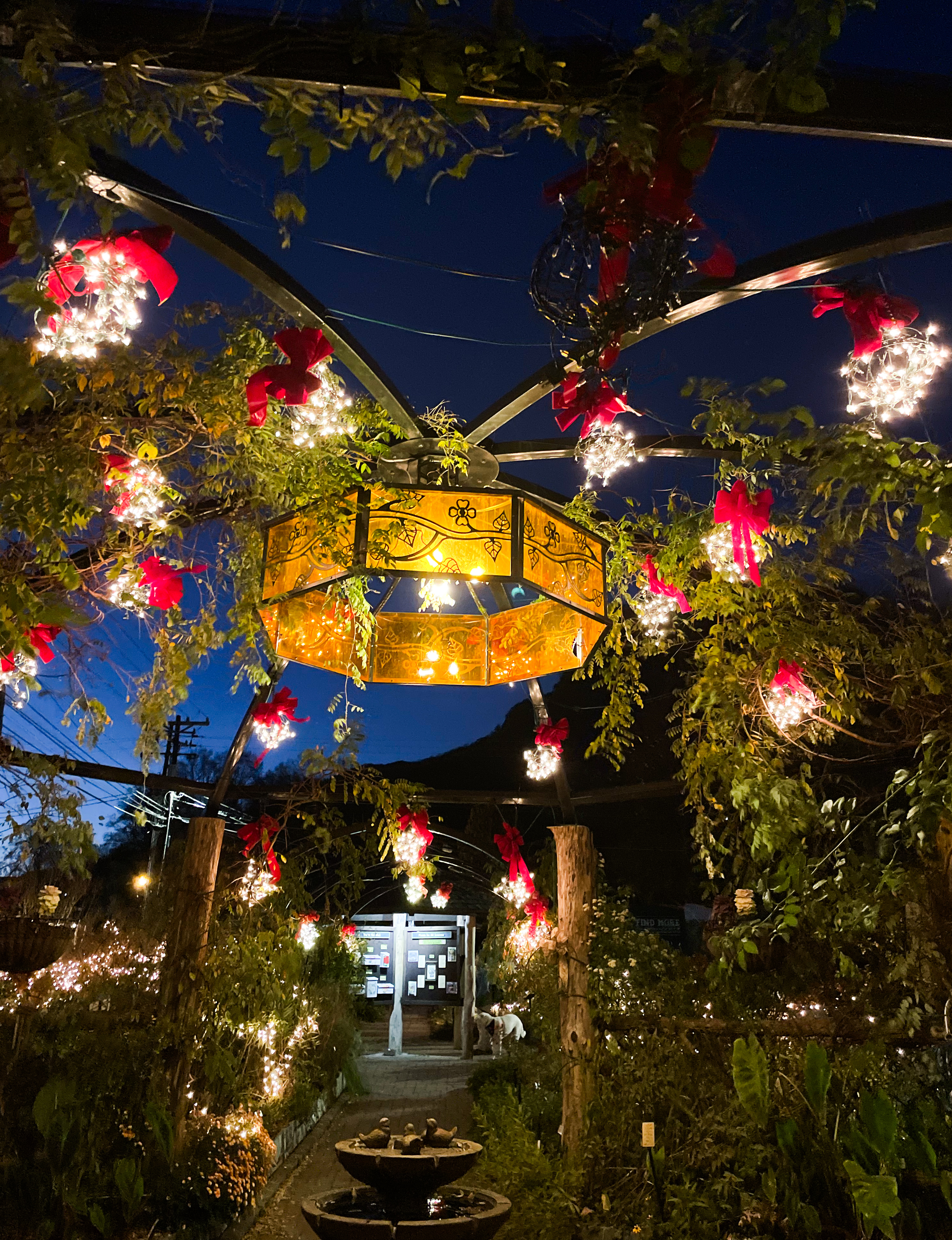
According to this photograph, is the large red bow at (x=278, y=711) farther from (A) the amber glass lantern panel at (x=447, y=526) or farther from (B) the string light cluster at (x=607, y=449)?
(B) the string light cluster at (x=607, y=449)

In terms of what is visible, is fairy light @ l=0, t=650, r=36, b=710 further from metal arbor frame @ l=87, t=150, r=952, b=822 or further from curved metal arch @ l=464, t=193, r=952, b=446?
curved metal arch @ l=464, t=193, r=952, b=446

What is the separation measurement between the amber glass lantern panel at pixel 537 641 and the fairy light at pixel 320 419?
1.94 m

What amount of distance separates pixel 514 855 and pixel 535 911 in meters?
0.53

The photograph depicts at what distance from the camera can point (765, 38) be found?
190cm

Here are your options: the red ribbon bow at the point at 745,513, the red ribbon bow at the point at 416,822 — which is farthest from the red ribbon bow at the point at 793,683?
the red ribbon bow at the point at 416,822

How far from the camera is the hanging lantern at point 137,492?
366cm

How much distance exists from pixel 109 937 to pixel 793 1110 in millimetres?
7448

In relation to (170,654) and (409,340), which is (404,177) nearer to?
Answer: (409,340)

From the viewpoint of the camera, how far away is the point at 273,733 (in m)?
6.21

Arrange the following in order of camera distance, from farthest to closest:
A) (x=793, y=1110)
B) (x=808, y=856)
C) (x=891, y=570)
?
(x=808, y=856)
(x=793, y=1110)
(x=891, y=570)

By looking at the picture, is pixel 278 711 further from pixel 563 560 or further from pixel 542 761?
pixel 563 560

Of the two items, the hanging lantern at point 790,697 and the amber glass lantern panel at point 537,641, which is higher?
the amber glass lantern panel at point 537,641

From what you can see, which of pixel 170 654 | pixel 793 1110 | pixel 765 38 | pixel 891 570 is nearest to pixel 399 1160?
pixel 793 1110

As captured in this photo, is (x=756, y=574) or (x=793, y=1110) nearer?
(x=756, y=574)
